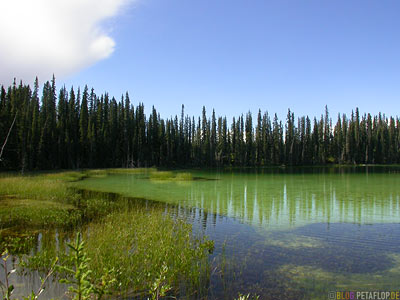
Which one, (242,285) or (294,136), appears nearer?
(242,285)

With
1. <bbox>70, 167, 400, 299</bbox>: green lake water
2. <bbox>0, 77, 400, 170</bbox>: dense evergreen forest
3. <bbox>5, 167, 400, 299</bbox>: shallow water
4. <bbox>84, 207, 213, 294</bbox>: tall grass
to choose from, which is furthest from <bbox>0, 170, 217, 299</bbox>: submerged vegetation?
<bbox>0, 77, 400, 170</bbox>: dense evergreen forest

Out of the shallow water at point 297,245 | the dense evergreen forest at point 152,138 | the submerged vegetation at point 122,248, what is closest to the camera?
the submerged vegetation at point 122,248

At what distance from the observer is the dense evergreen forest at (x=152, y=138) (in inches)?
2221

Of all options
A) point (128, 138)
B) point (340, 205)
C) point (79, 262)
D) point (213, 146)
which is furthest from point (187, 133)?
point (79, 262)

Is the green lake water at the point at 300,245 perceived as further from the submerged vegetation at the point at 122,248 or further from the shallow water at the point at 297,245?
the submerged vegetation at the point at 122,248

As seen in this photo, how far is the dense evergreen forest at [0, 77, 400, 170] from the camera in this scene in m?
56.4

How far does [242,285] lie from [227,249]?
2.88 metres

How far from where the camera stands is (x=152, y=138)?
8419cm

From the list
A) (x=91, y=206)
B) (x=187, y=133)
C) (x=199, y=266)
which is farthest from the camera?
(x=187, y=133)

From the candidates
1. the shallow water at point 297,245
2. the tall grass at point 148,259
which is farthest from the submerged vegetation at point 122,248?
the shallow water at point 297,245

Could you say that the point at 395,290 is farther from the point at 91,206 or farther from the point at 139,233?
the point at 91,206

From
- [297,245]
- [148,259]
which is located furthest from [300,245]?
[148,259]

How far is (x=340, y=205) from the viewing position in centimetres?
1941

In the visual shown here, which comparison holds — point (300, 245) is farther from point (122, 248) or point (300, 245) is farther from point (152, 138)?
point (152, 138)
